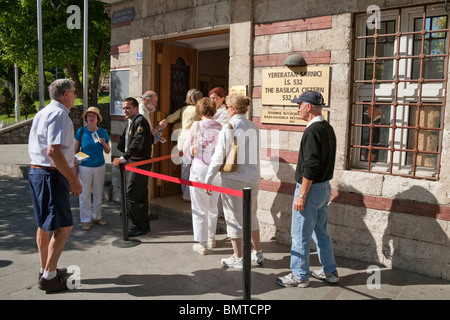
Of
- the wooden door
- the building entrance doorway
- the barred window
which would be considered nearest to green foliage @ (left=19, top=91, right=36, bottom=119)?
the building entrance doorway

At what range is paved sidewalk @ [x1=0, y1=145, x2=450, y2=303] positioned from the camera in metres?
3.97

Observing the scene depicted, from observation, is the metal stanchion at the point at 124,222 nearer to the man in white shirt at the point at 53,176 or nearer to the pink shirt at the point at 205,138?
the pink shirt at the point at 205,138

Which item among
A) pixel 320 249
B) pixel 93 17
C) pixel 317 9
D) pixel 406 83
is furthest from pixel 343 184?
pixel 93 17

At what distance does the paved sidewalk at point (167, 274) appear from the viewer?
3.97 metres

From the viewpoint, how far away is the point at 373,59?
472 centimetres

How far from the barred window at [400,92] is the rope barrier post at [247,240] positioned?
2.12m

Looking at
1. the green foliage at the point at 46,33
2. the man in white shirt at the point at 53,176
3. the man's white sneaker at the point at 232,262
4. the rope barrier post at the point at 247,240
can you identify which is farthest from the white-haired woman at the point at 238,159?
the green foliage at the point at 46,33

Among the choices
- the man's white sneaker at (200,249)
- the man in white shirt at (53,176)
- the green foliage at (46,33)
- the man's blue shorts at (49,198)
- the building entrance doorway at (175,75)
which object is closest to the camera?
the man in white shirt at (53,176)

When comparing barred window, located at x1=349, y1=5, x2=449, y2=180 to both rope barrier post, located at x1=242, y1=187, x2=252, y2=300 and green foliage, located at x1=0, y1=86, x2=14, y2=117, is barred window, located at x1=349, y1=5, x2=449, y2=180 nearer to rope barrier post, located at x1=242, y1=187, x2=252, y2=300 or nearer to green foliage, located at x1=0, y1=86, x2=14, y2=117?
rope barrier post, located at x1=242, y1=187, x2=252, y2=300

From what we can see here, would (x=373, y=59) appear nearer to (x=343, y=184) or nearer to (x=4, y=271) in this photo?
(x=343, y=184)

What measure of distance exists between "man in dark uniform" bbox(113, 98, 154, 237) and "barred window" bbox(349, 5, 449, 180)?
2854 mm

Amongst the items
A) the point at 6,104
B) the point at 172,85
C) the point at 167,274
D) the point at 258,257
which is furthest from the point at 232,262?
the point at 6,104

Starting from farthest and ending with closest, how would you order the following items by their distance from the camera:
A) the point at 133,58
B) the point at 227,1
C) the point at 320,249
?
the point at 133,58, the point at 227,1, the point at 320,249

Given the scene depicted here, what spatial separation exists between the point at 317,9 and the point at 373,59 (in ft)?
3.19
